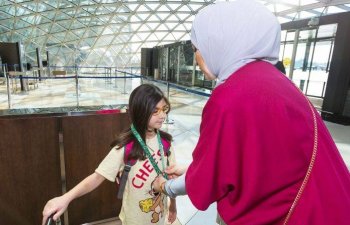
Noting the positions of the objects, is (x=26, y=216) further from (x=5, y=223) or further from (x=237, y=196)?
(x=237, y=196)

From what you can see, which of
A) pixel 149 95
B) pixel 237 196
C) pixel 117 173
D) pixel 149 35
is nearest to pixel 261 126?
pixel 237 196

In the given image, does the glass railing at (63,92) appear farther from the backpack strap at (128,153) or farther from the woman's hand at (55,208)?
the woman's hand at (55,208)

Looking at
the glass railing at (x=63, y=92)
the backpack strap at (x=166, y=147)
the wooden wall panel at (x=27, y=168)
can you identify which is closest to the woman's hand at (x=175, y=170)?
the backpack strap at (x=166, y=147)

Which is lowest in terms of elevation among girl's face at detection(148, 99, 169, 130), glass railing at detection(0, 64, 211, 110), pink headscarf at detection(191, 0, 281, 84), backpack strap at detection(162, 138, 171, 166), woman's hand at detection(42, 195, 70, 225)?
glass railing at detection(0, 64, 211, 110)

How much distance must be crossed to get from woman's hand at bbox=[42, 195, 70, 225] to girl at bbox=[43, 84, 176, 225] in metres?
0.12

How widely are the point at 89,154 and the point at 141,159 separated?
3.67 feet

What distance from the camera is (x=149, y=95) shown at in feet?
4.88

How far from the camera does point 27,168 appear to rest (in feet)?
7.21

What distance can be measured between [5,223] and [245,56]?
2.62m

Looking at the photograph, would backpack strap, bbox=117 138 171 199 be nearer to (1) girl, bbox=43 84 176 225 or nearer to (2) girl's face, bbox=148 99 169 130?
(1) girl, bbox=43 84 176 225

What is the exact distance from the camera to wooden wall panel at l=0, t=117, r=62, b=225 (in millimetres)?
2092

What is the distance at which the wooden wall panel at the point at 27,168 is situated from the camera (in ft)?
6.86

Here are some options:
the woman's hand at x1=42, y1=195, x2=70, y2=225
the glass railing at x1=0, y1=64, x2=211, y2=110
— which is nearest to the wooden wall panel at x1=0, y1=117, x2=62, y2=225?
the woman's hand at x1=42, y1=195, x2=70, y2=225

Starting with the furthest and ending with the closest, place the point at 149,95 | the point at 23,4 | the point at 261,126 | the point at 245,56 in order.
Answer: the point at 23,4 < the point at 149,95 < the point at 245,56 < the point at 261,126
